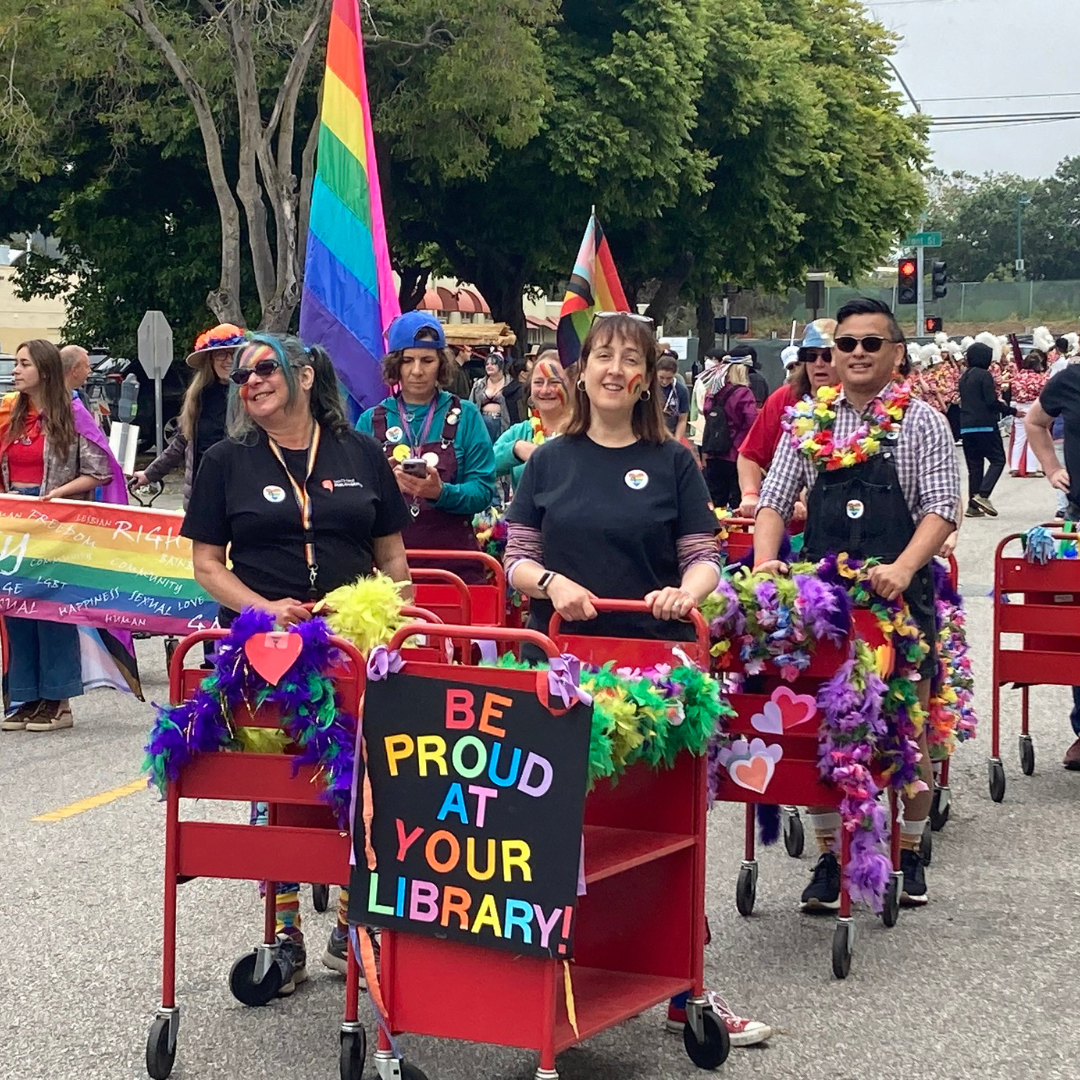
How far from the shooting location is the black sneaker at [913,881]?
242 inches

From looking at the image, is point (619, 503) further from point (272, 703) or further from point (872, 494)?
point (872, 494)

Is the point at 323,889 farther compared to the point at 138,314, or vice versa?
the point at 138,314

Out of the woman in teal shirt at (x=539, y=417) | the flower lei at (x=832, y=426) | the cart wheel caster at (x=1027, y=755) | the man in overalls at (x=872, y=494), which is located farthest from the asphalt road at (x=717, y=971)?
the woman in teal shirt at (x=539, y=417)

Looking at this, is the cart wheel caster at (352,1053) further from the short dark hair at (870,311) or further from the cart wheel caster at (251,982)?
the short dark hair at (870,311)

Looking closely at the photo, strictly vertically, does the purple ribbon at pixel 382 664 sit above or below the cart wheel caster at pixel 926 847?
above

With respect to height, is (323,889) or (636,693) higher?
(636,693)

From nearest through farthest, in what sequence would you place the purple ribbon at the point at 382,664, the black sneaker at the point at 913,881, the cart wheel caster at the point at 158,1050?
the purple ribbon at the point at 382,664 < the cart wheel caster at the point at 158,1050 < the black sneaker at the point at 913,881

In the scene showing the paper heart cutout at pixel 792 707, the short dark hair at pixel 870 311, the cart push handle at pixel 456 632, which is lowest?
the paper heart cutout at pixel 792 707

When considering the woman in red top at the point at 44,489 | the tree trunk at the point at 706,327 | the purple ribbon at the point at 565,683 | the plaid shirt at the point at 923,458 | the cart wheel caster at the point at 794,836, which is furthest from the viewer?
the tree trunk at the point at 706,327

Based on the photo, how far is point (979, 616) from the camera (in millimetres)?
13570

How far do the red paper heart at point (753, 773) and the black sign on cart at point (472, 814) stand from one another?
158cm

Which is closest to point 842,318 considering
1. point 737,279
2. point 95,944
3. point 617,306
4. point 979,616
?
point 95,944

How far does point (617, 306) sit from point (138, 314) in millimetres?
23908

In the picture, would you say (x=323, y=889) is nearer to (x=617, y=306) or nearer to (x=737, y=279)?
(x=617, y=306)
